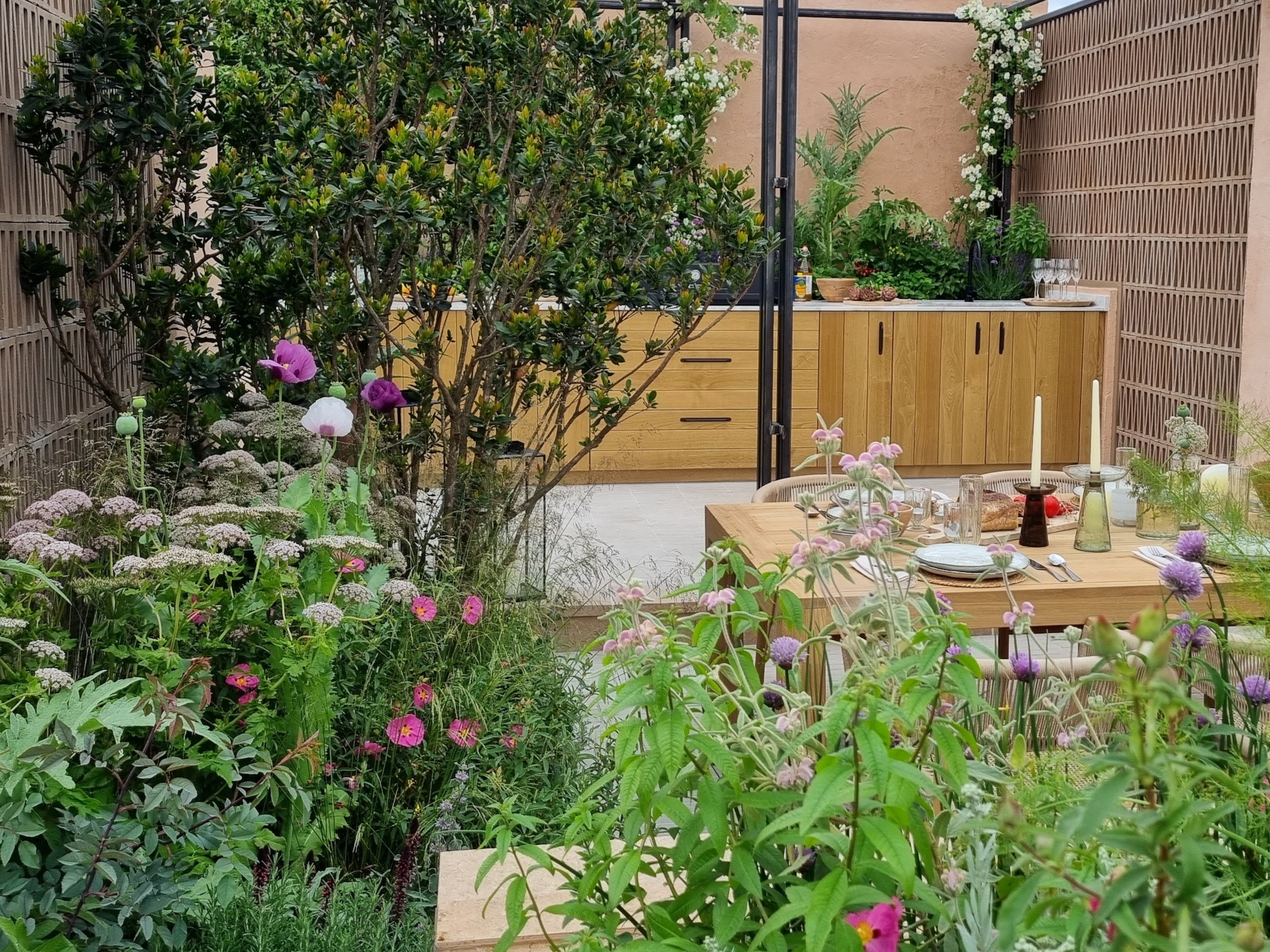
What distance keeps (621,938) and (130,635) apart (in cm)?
134

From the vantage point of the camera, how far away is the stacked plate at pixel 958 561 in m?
2.57

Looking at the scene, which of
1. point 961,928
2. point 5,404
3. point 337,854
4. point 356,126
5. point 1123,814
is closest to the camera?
point 1123,814

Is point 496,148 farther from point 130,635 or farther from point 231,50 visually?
point 130,635

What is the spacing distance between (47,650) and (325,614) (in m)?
0.40

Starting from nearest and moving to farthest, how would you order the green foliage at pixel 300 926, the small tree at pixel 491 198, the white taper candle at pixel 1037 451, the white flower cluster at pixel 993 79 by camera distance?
1. the green foliage at pixel 300 926
2. the white taper candle at pixel 1037 451
3. the small tree at pixel 491 198
4. the white flower cluster at pixel 993 79

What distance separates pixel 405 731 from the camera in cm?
242

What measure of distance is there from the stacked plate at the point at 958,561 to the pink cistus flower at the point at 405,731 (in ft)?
3.16

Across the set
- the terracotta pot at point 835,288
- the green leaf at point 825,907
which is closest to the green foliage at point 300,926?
the green leaf at point 825,907

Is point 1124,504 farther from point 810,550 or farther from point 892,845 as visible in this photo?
point 892,845

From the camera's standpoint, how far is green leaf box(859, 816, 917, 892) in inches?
35.8

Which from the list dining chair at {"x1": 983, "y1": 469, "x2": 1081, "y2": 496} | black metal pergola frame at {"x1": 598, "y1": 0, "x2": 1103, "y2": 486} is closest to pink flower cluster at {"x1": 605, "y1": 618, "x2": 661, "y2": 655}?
dining chair at {"x1": 983, "y1": 469, "x2": 1081, "y2": 496}

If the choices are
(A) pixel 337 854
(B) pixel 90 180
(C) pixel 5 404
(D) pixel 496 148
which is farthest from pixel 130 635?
(D) pixel 496 148

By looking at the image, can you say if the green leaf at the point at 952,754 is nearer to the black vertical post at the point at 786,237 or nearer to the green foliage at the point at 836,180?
the black vertical post at the point at 786,237

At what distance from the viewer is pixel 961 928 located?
3.22ft
